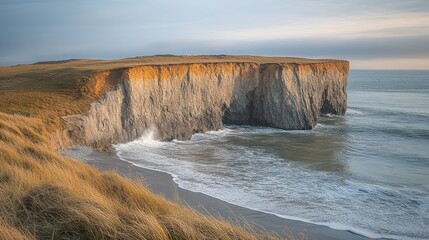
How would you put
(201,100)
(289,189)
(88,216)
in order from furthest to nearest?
(201,100), (289,189), (88,216)

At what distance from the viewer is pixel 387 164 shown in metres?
20.1

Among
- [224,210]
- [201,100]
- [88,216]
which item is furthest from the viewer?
[201,100]

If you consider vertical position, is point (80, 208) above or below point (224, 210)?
above

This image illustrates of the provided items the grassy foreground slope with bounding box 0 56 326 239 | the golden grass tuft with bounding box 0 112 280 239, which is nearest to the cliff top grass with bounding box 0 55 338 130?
the grassy foreground slope with bounding box 0 56 326 239

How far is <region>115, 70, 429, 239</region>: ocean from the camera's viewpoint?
11539mm

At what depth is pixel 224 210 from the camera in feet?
36.3

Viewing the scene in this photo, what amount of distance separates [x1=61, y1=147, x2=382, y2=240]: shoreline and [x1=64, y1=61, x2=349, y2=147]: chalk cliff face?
5698 mm

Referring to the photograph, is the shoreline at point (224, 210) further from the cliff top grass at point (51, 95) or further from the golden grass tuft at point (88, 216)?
the cliff top grass at point (51, 95)

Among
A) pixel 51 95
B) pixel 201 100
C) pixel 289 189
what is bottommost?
pixel 289 189

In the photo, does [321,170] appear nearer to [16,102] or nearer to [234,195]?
[234,195]

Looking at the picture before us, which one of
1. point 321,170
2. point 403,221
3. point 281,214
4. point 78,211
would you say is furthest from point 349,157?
point 78,211

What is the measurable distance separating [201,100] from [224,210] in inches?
759

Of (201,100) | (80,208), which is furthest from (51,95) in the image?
(80,208)

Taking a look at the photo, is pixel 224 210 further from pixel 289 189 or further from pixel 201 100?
pixel 201 100
